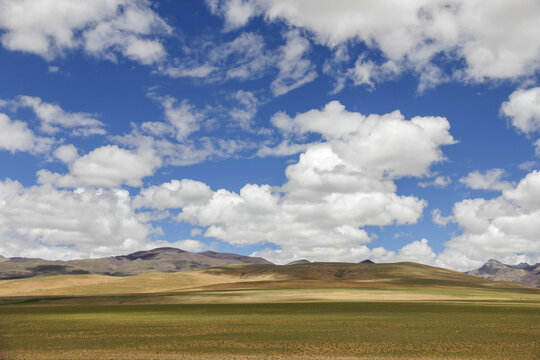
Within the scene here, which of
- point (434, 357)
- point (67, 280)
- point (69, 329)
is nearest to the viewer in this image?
point (434, 357)

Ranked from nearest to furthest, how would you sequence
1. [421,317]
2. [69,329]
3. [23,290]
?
[69,329] < [421,317] < [23,290]

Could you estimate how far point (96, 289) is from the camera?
132 metres

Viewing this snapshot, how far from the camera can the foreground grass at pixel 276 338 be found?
30469 mm

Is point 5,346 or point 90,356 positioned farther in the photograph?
point 5,346

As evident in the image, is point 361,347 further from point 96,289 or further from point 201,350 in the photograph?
point 96,289

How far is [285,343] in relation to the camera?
34.7 meters

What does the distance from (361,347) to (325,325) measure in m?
13.1

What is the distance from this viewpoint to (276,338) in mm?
37156

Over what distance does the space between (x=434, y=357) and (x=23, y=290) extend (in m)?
131

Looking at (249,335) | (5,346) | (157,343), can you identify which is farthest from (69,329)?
(249,335)

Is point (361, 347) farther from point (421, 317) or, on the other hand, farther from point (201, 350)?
point (421, 317)

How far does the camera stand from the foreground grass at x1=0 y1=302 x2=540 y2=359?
30.5 meters

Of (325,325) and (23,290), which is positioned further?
(23,290)

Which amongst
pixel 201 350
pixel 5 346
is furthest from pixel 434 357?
pixel 5 346
